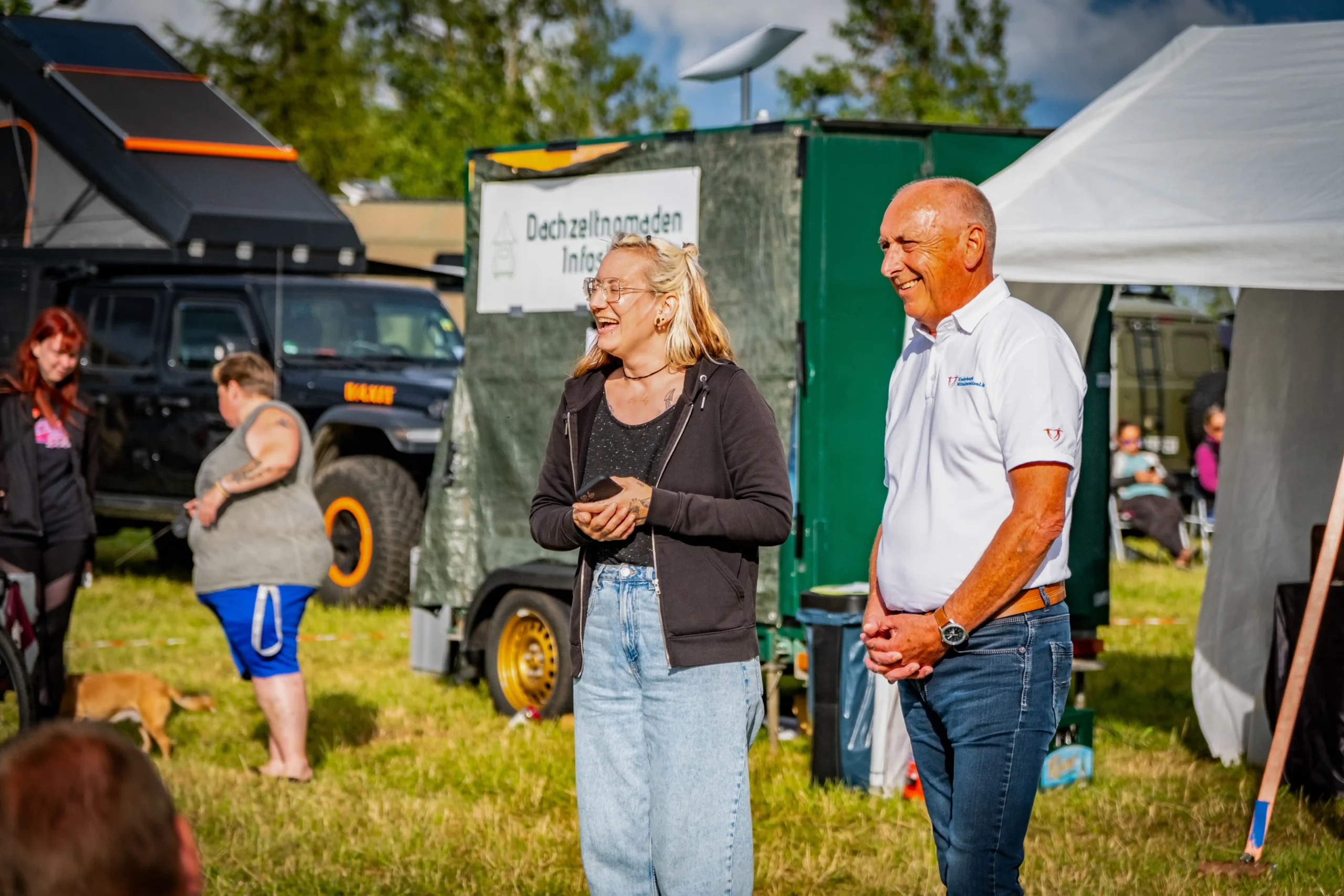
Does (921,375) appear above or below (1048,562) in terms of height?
above

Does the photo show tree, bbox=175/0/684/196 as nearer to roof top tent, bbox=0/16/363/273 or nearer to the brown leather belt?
roof top tent, bbox=0/16/363/273

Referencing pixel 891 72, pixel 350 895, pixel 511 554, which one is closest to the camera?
pixel 350 895

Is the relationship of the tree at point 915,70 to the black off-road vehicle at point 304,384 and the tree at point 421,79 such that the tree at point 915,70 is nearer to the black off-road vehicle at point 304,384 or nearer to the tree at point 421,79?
the tree at point 421,79

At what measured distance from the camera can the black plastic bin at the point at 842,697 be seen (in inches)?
244

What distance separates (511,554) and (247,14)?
3709 cm

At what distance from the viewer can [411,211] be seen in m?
21.8

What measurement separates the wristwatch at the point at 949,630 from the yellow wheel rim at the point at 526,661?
181 inches

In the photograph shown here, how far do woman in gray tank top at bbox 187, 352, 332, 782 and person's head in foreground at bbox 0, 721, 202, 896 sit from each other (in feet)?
15.5

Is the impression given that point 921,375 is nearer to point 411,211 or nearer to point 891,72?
point 411,211

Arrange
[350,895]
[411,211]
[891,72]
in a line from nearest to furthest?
[350,895] < [411,211] < [891,72]

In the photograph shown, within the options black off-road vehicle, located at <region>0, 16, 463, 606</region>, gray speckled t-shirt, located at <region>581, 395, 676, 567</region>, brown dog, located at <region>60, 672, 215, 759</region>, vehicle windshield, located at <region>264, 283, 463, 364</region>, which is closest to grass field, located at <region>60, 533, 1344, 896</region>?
brown dog, located at <region>60, 672, 215, 759</region>

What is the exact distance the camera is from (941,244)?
10.7 feet

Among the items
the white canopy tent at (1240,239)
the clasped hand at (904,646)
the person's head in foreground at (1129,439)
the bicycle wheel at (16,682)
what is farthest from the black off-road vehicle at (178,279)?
the clasped hand at (904,646)

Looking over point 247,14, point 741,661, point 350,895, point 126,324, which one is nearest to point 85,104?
point 126,324
